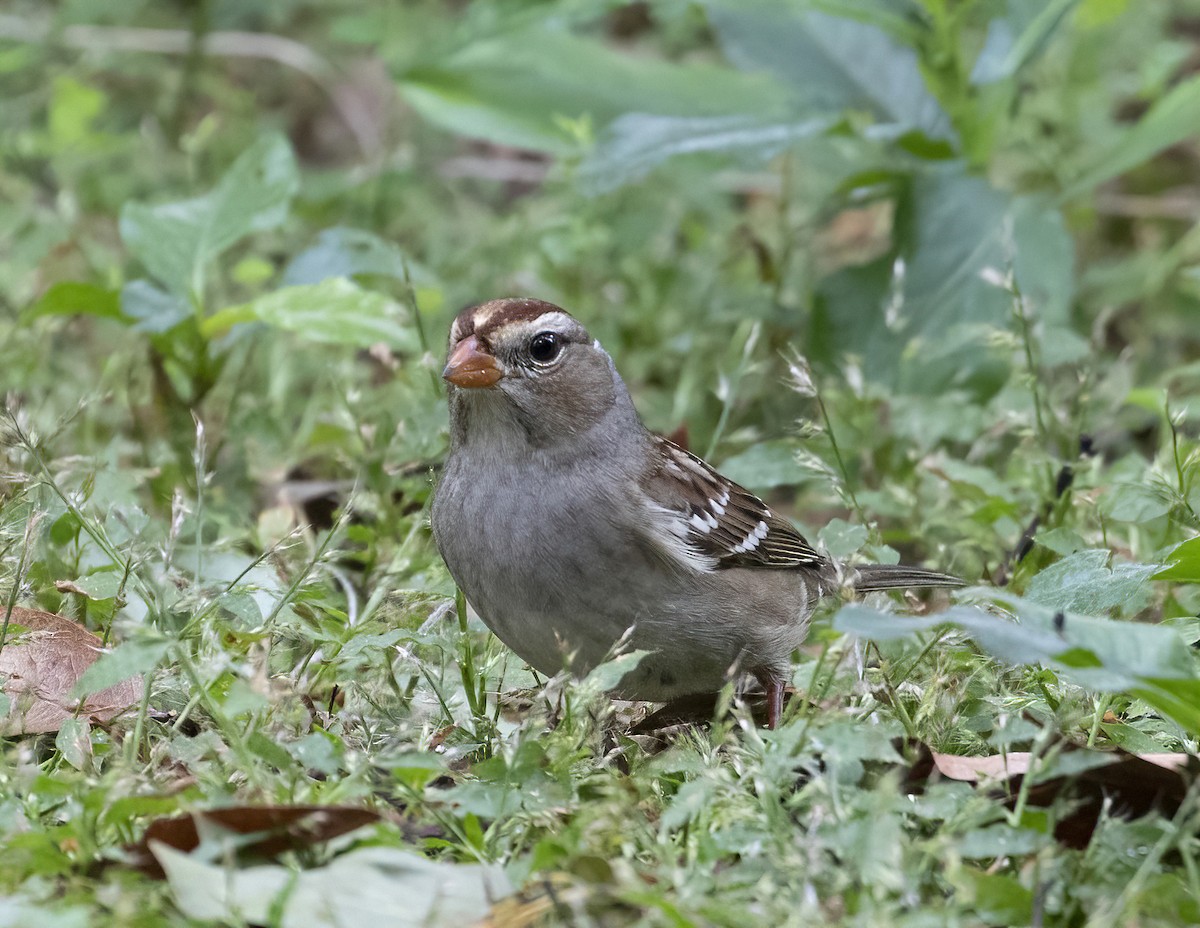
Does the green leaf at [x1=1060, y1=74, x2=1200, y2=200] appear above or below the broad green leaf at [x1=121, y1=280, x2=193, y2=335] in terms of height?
above

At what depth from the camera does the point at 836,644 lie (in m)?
2.54

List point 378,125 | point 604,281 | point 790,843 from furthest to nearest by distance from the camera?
point 378,125 < point 604,281 < point 790,843

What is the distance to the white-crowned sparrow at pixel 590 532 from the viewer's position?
3.00 metres

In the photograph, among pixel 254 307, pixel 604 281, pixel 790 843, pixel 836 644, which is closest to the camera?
pixel 790 843

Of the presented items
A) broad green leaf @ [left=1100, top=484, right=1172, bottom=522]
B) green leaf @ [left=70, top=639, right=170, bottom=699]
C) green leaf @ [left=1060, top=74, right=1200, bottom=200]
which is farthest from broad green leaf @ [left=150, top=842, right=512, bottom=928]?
green leaf @ [left=1060, top=74, right=1200, bottom=200]

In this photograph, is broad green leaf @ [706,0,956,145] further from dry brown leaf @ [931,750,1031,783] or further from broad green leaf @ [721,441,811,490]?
dry brown leaf @ [931,750,1031,783]

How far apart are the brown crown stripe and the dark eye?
0.16 feet

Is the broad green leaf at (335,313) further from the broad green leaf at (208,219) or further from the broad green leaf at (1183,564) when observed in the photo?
the broad green leaf at (1183,564)

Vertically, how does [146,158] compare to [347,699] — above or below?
above

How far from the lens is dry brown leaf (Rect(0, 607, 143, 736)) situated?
9.32 feet

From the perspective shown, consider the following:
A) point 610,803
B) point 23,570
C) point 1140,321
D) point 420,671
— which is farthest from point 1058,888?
point 1140,321

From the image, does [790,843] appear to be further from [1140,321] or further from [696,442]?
[1140,321]

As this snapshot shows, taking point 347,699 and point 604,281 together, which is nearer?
point 347,699

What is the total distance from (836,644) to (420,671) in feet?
2.84
